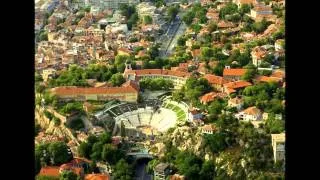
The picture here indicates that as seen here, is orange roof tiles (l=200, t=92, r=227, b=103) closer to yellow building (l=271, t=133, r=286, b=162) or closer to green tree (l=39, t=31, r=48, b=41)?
yellow building (l=271, t=133, r=286, b=162)

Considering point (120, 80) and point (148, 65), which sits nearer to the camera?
point (120, 80)

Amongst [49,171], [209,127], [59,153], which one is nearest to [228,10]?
[209,127]

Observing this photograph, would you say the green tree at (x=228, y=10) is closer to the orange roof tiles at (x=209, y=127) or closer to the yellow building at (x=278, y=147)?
the orange roof tiles at (x=209, y=127)

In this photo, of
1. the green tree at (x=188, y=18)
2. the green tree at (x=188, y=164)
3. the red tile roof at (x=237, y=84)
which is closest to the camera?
the green tree at (x=188, y=164)

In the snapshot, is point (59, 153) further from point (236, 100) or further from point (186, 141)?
point (236, 100)

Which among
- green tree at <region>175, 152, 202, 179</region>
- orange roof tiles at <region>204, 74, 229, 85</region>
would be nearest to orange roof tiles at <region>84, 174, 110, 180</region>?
green tree at <region>175, 152, 202, 179</region>

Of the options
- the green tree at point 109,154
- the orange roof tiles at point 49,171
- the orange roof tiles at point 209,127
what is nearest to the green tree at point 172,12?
the orange roof tiles at point 209,127
